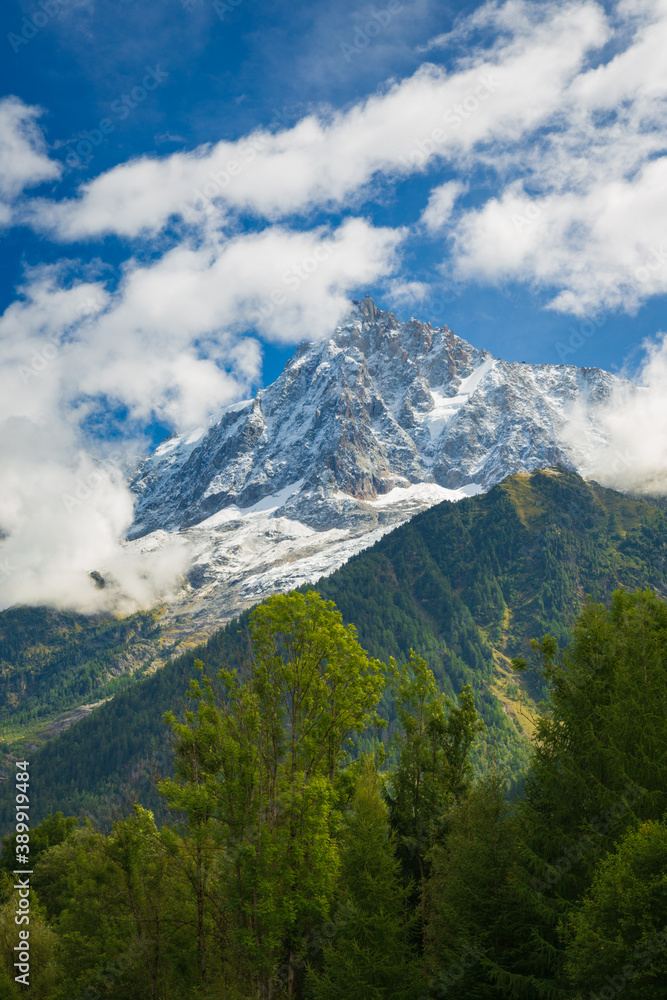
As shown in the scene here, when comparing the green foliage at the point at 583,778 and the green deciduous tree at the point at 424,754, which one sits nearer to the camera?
the green foliage at the point at 583,778

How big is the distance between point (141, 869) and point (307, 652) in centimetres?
1245

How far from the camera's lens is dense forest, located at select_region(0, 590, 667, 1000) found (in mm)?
18750

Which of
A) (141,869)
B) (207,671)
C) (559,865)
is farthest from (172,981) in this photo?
(559,865)

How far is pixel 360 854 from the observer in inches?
1029

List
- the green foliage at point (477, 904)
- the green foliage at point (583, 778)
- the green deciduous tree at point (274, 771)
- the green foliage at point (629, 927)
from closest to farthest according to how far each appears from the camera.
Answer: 1. the green foliage at point (629, 927)
2. the green foliage at point (583, 778)
3. the green foliage at point (477, 904)
4. the green deciduous tree at point (274, 771)

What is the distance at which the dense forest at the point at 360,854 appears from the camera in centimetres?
1875

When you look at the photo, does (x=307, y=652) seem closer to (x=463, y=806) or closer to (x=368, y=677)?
(x=368, y=677)

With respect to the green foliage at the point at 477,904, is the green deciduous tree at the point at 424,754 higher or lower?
higher

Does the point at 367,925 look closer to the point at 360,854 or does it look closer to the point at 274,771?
the point at 360,854

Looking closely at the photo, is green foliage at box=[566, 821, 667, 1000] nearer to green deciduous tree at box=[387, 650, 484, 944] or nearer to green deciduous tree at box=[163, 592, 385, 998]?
green deciduous tree at box=[163, 592, 385, 998]

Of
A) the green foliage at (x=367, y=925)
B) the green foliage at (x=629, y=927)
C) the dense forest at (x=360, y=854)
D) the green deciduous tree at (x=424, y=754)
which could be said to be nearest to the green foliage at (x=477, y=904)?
the dense forest at (x=360, y=854)

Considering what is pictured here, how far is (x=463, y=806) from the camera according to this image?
2773cm

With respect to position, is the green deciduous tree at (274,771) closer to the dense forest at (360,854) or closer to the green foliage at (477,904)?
the dense forest at (360,854)

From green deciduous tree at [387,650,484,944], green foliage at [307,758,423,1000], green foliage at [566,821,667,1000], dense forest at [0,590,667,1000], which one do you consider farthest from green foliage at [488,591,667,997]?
green deciduous tree at [387,650,484,944]
